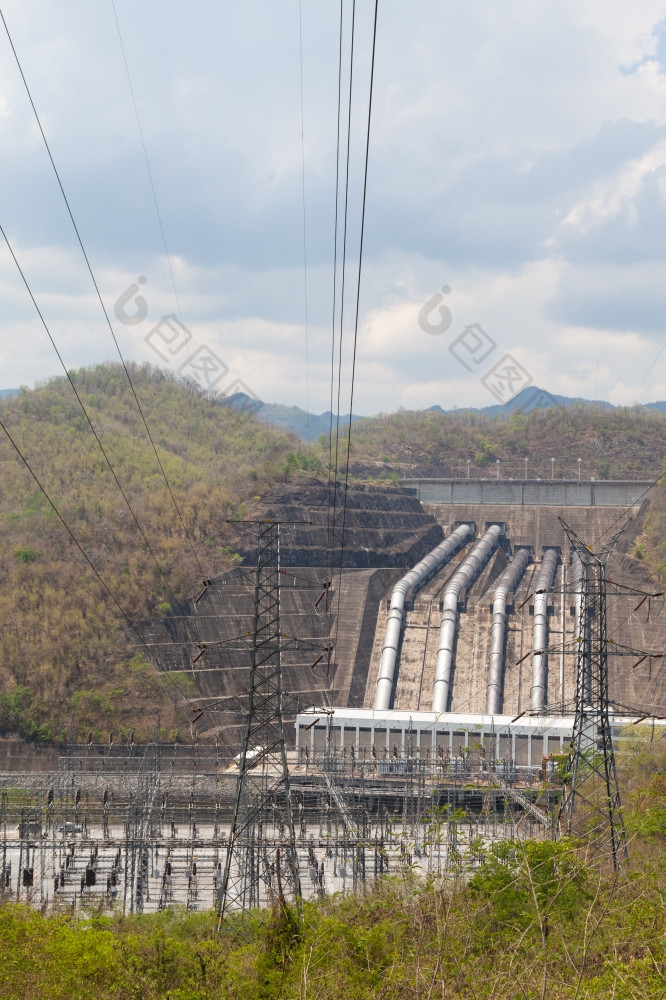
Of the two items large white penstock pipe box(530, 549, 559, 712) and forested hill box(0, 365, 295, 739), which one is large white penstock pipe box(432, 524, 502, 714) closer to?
large white penstock pipe box(530, 549, 559, 712)

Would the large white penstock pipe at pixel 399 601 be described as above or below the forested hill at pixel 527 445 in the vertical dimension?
below

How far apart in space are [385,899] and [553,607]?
42.8m

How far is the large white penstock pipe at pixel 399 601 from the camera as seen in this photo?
165 feet

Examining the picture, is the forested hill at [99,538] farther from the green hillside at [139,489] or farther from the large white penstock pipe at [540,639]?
the large white penstock pipe at [540,639]

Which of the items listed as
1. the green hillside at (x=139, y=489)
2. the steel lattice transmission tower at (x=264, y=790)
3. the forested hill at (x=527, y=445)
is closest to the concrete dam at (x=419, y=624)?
the green hillside at (x=139, y=489)

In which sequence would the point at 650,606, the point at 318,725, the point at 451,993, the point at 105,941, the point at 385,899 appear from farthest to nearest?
the point at 650,606 < the point at 318,725 < the point at 385,899 < the point at 105,941 < the point at 451,993

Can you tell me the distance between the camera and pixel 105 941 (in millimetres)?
12500

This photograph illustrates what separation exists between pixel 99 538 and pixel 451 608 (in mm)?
21824

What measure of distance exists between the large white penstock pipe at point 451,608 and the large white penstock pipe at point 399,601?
5.33 ft

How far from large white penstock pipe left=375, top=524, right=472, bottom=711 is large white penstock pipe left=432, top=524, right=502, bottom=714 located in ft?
5.33

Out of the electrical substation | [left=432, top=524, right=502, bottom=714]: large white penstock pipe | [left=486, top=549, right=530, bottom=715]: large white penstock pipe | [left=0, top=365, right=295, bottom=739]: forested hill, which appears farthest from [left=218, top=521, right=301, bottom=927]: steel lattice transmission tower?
[left=486, top=549, right=530, bottom=715]: large white penstock pipe

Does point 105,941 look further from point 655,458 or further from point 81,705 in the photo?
point 655,458

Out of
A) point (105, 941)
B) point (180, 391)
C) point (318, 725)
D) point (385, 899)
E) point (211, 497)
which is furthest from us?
point (180, 391)

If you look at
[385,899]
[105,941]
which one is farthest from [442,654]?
[105,941]
